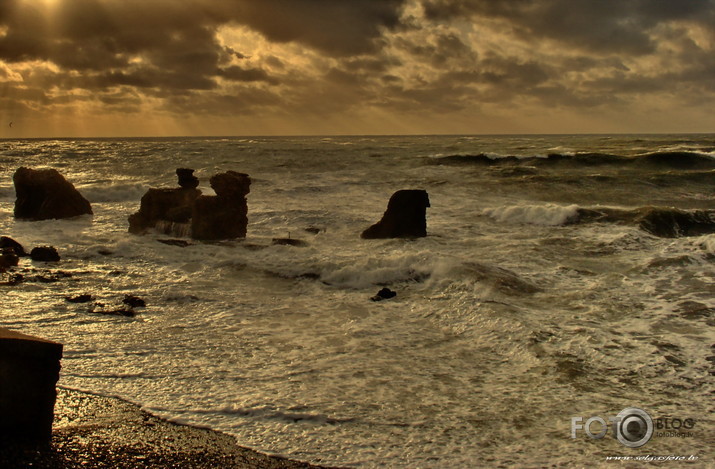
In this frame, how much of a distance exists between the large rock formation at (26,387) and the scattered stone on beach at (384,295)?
541cm

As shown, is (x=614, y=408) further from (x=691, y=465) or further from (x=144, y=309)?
(x=144, y=309)

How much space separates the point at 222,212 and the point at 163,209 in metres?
1.95

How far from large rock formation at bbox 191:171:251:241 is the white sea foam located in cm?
741

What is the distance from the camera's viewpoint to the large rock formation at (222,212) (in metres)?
14.3

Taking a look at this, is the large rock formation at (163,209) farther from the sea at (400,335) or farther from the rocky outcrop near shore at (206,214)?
the sea at (400,335)

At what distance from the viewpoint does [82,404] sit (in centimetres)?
511

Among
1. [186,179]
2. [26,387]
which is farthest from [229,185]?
[26,387]

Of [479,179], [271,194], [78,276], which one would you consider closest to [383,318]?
[78,276]

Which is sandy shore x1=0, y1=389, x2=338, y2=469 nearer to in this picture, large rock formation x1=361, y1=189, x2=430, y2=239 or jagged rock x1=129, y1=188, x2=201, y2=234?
large rock formation x1=361, y1=189, x2=430, y2=239

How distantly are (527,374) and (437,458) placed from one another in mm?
2033

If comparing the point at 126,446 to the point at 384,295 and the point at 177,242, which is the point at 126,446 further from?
the point at 177,242

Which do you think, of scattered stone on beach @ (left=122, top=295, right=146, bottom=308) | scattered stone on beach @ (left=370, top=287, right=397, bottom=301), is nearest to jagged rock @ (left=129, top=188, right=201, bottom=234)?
scattered stone on beach @ (left=122, top=295, right=146, bottom=308)

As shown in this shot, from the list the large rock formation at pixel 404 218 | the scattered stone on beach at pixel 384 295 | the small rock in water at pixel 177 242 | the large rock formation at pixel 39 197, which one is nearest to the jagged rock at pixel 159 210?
the small rock in water at pixel 177 242

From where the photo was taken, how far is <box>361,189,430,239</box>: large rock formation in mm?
14203
